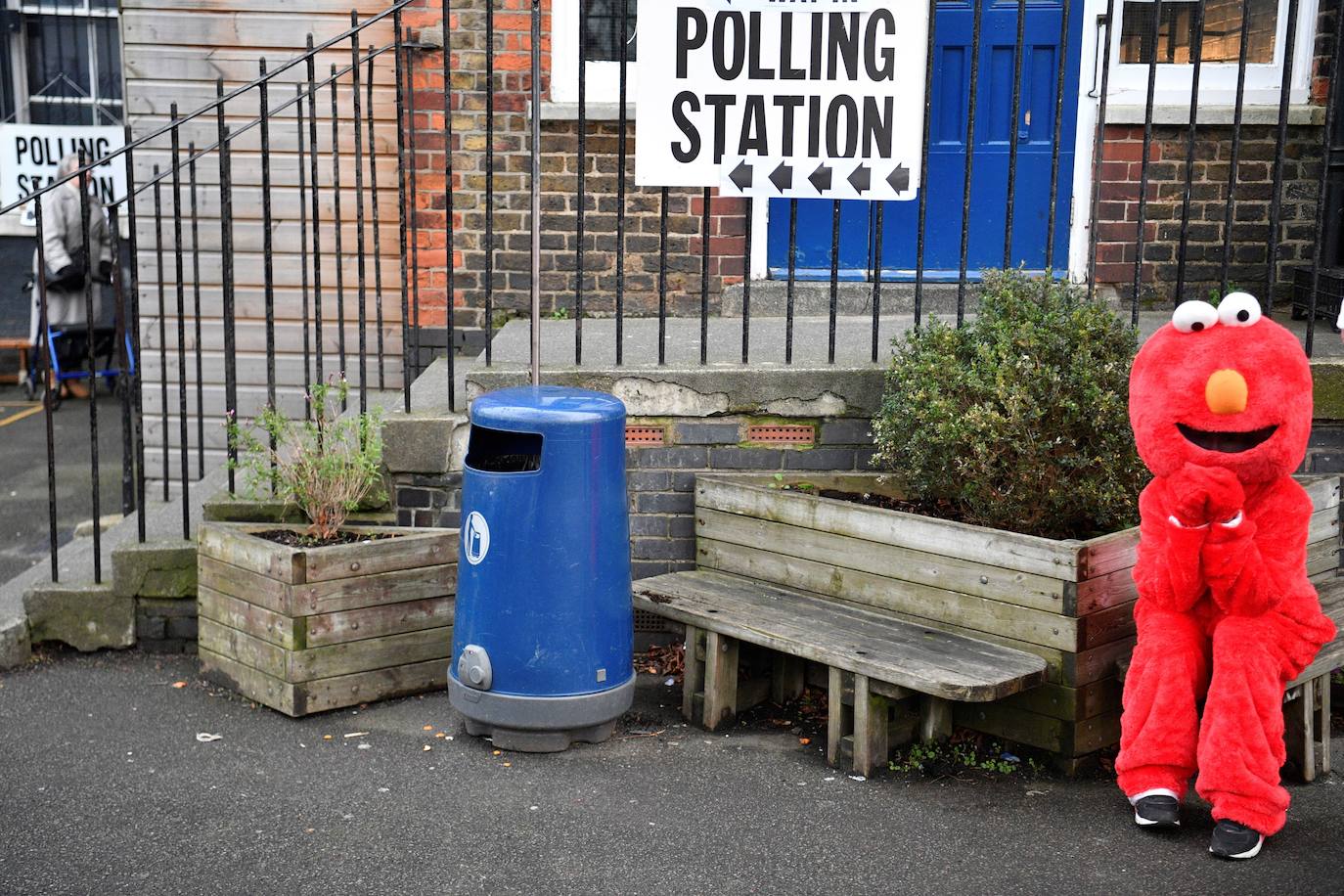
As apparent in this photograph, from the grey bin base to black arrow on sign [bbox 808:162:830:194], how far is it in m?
1.78

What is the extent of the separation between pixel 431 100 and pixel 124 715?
338 centimetres

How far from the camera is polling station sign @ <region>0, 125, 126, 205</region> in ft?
37.7

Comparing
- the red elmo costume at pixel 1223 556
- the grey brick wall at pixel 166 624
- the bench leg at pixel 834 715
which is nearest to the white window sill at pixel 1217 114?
the red elmo costume at pixel 1223 556

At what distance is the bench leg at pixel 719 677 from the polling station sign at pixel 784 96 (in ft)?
5.02

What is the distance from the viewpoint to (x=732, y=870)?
10.8 feet

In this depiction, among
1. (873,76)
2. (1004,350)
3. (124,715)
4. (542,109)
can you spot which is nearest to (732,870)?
(1004,350)

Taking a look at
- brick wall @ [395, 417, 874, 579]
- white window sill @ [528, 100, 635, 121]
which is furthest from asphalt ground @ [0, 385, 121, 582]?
white window sill @ [528, 100, 635, 121]

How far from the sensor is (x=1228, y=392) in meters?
3.25

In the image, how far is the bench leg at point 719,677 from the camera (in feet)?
13.6

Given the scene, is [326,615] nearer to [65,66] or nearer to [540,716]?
[540,716]

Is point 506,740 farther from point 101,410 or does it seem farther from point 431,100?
point 101,410

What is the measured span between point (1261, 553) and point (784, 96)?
218 cm

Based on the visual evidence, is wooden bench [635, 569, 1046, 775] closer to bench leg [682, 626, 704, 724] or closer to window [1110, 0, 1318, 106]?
bench leg [682, 626, 704, 724]

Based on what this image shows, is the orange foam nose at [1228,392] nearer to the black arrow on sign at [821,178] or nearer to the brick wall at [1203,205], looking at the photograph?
the black arrow on sign at [821,178]
